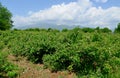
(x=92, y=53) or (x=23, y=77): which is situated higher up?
(x=92, y=53)

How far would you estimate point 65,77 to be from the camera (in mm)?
8977

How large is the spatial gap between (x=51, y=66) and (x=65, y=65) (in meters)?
0.56

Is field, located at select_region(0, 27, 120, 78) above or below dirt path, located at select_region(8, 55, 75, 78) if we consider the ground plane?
above

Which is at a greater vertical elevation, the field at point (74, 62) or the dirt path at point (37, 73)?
the field at point (74, 62)

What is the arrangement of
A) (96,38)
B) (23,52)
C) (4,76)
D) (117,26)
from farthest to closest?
(117,26)
(23,52)
(96,38)
(4,76)

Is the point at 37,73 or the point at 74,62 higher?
the point at 74,62

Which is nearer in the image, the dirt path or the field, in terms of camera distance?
the field

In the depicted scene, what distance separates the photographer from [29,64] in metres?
11.5

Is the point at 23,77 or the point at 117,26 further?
the point at 117,26

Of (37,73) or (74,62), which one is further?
(37,73)

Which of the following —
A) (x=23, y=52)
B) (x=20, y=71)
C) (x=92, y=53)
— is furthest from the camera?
(x=23, y=52)

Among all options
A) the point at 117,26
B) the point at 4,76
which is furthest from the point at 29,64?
the point at 117,26

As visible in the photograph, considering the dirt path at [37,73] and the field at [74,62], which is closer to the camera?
the field at [74,62]

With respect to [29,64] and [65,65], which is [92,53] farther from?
[29,64]
